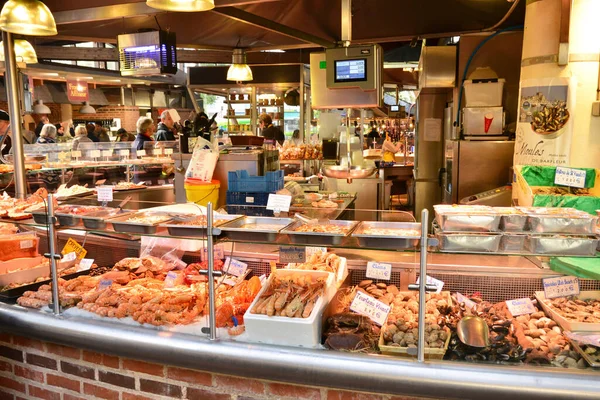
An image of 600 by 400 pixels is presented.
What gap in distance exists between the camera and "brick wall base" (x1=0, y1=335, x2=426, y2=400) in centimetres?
260

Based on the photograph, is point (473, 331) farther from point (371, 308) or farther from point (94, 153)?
point (94, 153)

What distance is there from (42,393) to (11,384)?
311 millimetres

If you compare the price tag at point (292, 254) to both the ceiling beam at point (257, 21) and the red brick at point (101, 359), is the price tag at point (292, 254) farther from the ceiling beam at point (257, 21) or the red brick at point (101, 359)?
the ceiling beam at point (257, 21)

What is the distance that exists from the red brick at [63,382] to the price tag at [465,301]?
2344 mm

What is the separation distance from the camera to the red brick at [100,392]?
2.94 metres

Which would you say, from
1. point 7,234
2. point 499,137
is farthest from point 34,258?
point 499,137

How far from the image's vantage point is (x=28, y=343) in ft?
10.6

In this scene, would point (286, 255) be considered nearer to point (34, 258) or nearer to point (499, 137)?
point (34, 258)

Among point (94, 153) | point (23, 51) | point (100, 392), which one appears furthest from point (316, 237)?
point (94, 153)

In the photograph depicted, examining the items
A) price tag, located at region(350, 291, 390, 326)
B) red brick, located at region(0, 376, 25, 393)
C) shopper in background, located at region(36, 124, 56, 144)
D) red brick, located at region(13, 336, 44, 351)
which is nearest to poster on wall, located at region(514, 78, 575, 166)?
price tag, located at region(350, 291, 390, 326)

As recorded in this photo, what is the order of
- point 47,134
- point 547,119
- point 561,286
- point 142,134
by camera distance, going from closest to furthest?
point 561,286 → point 547,119 → point 142,134 → point 47,134

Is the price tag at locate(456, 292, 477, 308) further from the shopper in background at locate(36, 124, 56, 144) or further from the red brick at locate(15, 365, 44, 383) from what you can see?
the shopper in background at locate(36, 124, 56, 144)

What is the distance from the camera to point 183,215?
3143 millimetres

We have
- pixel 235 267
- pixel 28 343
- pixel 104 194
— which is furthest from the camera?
pixel 104 194
